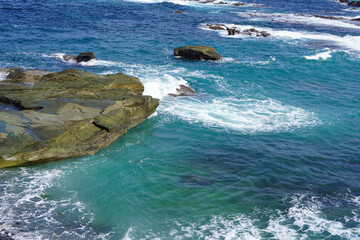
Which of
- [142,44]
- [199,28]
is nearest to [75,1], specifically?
[199,28]

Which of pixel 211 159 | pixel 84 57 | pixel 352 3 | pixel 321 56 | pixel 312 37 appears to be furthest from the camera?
pixel 352 3

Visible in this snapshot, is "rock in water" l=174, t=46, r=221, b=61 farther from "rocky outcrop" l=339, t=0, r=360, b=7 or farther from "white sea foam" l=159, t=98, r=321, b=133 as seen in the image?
"rocky outcrop" l=339, t=0, r=360, b=7

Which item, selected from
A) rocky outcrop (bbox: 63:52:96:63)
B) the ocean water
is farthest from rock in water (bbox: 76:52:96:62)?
the ocean water

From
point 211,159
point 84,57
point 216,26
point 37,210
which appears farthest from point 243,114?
point 216,26

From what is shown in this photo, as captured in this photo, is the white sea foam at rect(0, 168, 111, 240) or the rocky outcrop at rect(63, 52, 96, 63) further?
the rocky outcrop at rect(63, 52, 96, 63)

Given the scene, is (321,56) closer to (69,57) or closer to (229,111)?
(229,111)

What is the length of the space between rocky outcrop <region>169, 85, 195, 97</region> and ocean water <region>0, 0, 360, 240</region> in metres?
0.47

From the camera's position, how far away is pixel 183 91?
84.6 ft

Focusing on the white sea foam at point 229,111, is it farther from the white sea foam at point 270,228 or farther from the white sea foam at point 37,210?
the white sea foam at point 37,210

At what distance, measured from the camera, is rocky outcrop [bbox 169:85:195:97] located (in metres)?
25.3

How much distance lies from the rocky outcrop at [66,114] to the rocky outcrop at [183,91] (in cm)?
347

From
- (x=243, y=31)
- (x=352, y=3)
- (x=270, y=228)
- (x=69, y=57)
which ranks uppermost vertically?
(x=352, y=3)

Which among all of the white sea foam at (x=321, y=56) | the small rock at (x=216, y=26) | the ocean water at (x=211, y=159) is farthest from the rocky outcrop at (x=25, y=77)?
the small rock at (x=216, y=26)

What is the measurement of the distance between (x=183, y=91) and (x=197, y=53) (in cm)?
985
